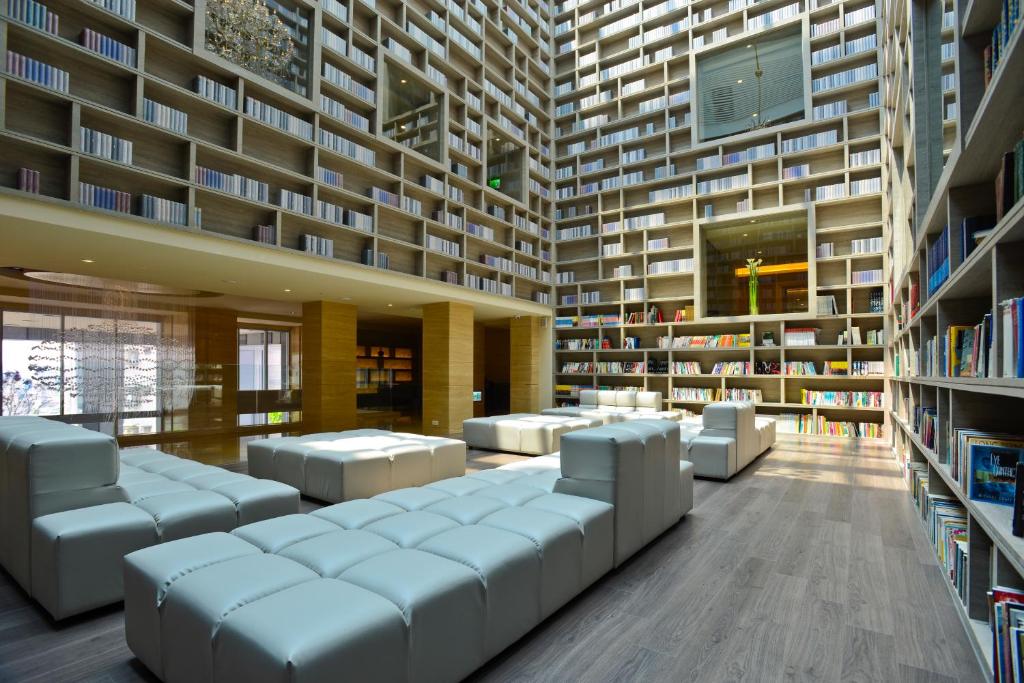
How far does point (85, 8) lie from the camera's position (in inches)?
178

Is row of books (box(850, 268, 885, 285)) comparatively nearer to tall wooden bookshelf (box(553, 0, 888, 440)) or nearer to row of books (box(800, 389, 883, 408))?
tall wooden bookshelf (box(553, 0, 888, 440))

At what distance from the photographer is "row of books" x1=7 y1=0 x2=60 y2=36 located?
411 cm

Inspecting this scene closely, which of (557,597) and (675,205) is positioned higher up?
(675,205)

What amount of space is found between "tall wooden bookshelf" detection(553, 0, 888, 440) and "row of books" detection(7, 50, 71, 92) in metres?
8.61

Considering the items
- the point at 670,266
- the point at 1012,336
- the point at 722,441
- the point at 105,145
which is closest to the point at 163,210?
the point at 105,145

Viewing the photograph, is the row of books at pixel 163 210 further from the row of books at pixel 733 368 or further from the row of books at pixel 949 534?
the row of books at pixel 733 368

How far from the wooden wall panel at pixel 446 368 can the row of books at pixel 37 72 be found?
534cm

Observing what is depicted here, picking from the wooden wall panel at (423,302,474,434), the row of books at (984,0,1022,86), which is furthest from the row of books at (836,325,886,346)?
the row of books at (984,0,1022,86)

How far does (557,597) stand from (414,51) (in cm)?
859

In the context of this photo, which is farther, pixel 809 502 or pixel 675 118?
pixel 675 118

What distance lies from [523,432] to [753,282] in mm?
5474

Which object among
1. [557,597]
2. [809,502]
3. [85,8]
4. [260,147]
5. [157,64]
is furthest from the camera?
[260,147]

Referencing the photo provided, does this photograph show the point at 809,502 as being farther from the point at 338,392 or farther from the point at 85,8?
the point at 85,8

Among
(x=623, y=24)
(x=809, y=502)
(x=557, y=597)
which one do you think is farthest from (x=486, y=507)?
(x=623, y=24)
